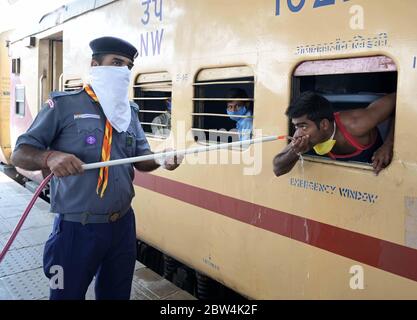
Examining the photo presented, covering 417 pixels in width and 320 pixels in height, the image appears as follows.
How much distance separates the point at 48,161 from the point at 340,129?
1.46 meters

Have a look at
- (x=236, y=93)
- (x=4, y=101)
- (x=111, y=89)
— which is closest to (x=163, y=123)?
(x=236, y=93)

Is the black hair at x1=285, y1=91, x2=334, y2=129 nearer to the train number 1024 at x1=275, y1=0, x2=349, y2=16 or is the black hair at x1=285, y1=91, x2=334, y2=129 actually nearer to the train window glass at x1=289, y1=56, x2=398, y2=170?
the train window glass at x1=289, y1=56, x2=398, y2=170

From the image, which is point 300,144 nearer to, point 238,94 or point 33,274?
point 238,94

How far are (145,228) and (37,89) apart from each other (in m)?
3.97

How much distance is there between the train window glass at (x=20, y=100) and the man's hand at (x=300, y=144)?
6.46 m

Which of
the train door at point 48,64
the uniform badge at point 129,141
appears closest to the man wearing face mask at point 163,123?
the uniform badge at point 129,141

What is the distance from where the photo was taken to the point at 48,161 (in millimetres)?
1898

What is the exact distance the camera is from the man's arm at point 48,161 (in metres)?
1.86

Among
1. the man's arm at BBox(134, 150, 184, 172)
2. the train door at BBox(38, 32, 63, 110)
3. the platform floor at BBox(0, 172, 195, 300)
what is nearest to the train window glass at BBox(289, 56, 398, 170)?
the man's arm at BBox(134, 150, 184, 172)

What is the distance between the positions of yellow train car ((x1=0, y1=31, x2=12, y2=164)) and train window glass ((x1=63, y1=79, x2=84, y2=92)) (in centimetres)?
406

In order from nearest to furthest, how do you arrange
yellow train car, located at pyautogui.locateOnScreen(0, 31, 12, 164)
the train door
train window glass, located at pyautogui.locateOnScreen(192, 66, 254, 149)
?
train window glass, located at pyautogui.locateOnScreen(192, 66, 254, 149) → the train door → yellow train car, located at pyautogui.locateOnScreen(0, 31, 12, 164)

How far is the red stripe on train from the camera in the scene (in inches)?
80.5

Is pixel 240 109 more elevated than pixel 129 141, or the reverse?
pixel 240 109

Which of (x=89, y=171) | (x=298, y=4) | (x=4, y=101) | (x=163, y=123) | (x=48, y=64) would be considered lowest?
(x=89, y=171)
